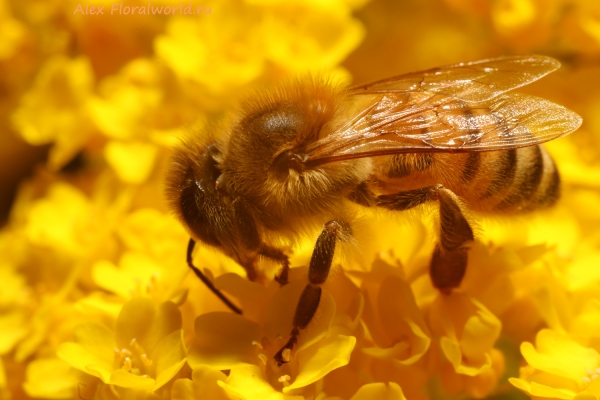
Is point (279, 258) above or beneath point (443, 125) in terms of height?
beneath

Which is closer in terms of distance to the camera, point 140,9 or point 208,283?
point 208,283

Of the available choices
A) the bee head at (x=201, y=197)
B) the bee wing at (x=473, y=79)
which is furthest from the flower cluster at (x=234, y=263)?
the bee wing at (x=473, y=79)

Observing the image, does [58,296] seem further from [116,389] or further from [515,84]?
[515,84]

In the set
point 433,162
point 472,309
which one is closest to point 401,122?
point 433,162

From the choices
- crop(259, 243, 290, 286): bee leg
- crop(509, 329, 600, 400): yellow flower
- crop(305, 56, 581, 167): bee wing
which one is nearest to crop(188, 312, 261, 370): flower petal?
crop(259, 243, 290, 286): bee leg

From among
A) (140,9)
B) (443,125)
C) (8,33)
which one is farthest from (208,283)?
(8,33)

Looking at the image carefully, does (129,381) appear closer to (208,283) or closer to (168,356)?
(168,356)
